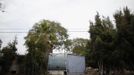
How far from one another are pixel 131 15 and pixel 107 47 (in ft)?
20.1

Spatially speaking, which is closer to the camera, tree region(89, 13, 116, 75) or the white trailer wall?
tree region(89, 13, 116, 75)

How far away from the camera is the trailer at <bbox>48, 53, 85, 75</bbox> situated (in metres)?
36.5

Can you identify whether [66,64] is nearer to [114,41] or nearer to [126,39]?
[114,41]

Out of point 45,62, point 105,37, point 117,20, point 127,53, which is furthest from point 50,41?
point 127,53

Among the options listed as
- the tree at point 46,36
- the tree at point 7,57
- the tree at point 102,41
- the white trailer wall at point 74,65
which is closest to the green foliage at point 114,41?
the tree at point 102,41

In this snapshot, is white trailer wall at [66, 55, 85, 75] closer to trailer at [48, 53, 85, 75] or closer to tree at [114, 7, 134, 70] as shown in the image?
trailer at [48, 53, 85, 75]

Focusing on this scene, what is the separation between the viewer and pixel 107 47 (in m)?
33.8

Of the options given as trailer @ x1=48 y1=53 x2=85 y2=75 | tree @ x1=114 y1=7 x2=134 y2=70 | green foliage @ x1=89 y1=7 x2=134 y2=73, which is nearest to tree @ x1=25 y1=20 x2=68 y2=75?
trailer @ x1=48 y1=53 x2=85 y2=75

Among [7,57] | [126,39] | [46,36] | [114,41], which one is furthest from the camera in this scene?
[46,36]

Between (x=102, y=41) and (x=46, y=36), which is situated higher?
(x=46, y=36)

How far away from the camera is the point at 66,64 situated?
36.9 metres

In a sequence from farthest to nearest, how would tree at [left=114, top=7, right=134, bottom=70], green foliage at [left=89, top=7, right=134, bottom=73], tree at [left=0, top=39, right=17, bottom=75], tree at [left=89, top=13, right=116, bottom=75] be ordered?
tree at [left=0, top=39, right=17, bottom=75] → tree at [left=89, top=13, right=116, bottom=75] → green foliage at [left=89, top=7, right=134, bottom=73] → tree at [left=114, top=7, right=134, bottom=70]

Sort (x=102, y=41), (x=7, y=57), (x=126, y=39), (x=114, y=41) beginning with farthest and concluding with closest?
(x=7, y=57) → (x=102, y=41) → (x=114, y=41) → (x=126, y=39)

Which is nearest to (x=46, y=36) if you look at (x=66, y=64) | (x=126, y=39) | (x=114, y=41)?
(x=66, y=64)
